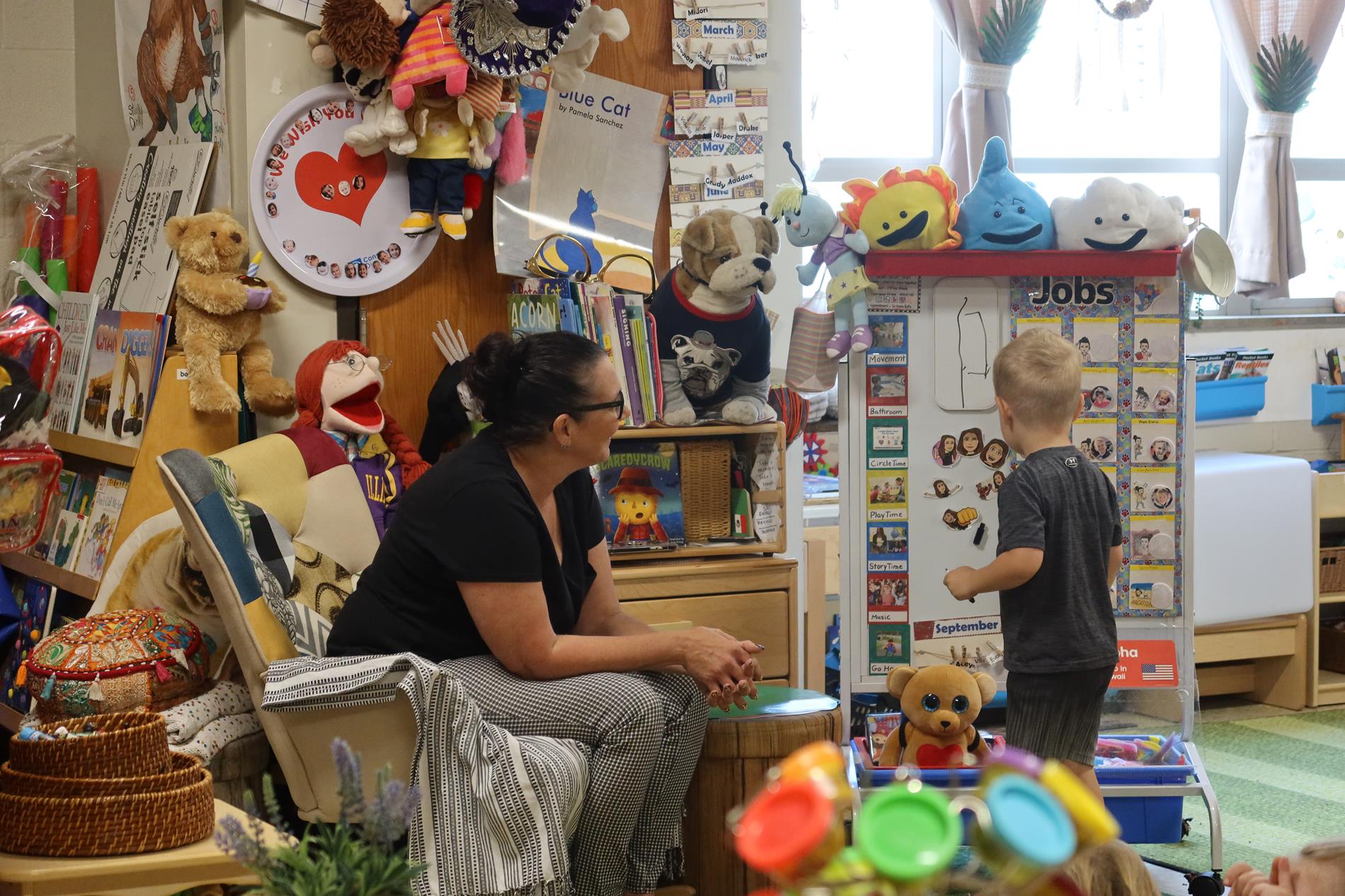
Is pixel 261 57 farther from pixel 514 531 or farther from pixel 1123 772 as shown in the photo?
pixel 1123 772

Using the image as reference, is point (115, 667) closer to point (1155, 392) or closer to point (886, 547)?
point (886, 547)

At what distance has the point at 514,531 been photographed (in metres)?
1.90

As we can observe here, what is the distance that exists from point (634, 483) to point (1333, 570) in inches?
101

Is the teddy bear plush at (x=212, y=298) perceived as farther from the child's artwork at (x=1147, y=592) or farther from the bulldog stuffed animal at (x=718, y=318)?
the child's artwork at (x=1147, y=592)

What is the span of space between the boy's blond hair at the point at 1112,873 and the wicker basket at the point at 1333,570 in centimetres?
336

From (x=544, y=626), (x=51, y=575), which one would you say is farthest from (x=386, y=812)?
(x=51, y=575)

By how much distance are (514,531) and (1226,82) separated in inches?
141

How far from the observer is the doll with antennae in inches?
104

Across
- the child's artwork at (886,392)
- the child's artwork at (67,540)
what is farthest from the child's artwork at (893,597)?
the child's artwork at (67,540)

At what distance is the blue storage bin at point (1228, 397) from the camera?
412cm

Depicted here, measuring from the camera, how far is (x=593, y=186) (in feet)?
9.71

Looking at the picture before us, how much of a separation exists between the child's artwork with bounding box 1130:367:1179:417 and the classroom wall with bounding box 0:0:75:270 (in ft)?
9.09

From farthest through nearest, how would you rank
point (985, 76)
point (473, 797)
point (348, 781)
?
1. point (985, 76)
2. point (473, 797)
3. point (348, 781)

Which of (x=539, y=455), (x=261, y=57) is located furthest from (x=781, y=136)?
(x=539, y=455)
